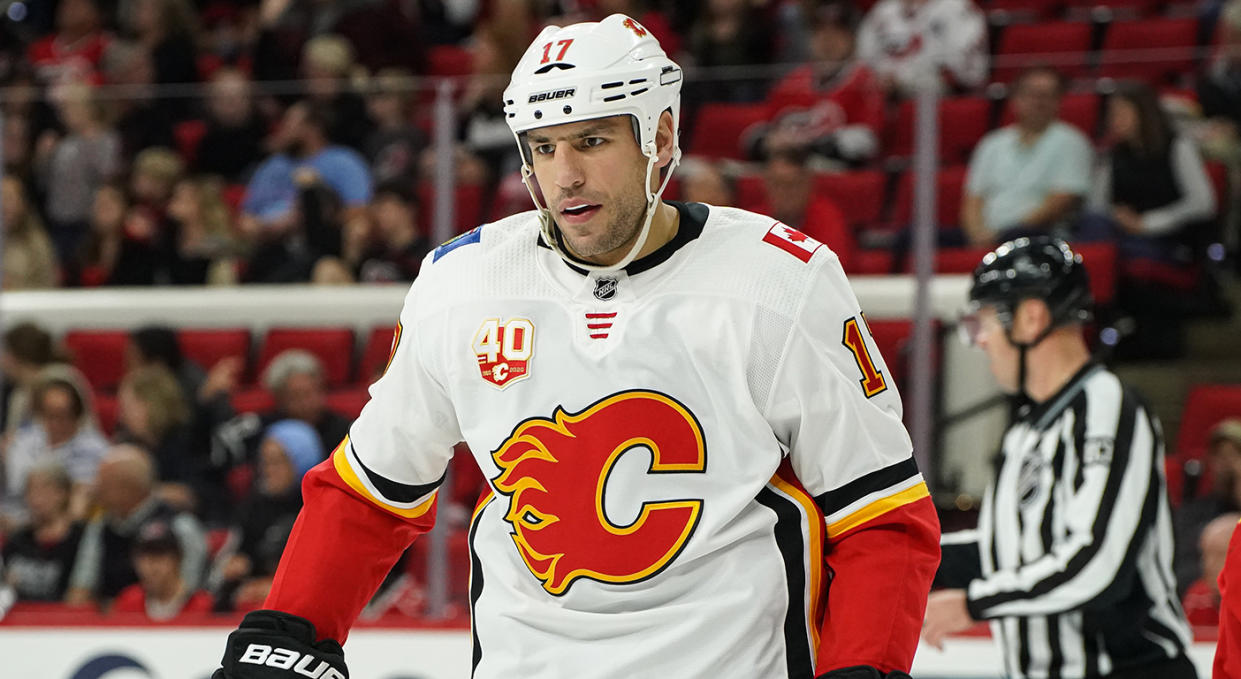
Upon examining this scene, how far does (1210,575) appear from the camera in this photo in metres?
4.52

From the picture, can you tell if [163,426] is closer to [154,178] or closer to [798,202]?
[154,178]

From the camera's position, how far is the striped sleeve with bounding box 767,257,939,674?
7.21 ft

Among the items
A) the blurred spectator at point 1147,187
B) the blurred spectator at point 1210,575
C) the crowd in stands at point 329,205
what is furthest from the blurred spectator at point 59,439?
the blurred spectator at point 1210,575

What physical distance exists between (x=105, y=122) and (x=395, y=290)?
1112 mm

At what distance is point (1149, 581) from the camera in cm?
349

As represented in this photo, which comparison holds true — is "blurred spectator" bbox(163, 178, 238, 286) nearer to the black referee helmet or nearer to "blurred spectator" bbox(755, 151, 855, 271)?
"blurred spectator" bbox(755, 151, 855, 271)

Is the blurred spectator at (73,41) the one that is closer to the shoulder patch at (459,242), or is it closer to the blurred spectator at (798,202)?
the blurred spectator at (798,202)

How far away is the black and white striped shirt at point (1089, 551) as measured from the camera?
3443mm

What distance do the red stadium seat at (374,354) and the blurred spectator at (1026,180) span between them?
6.16ft

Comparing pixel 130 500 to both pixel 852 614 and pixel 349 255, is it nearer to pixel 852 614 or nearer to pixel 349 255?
pixel 349 255

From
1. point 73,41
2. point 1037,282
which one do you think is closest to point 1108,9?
point 1037,282

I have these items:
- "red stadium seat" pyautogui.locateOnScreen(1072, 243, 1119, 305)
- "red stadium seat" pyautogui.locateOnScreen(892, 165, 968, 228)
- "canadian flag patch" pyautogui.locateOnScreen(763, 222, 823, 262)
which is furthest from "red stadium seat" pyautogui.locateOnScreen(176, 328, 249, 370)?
"canadian flag patch" pyautogui.locateOnScreen(763, 222, 823, 262)

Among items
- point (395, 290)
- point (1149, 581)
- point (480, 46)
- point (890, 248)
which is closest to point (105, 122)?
point (395, 290)

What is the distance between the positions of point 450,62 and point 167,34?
1328mm
